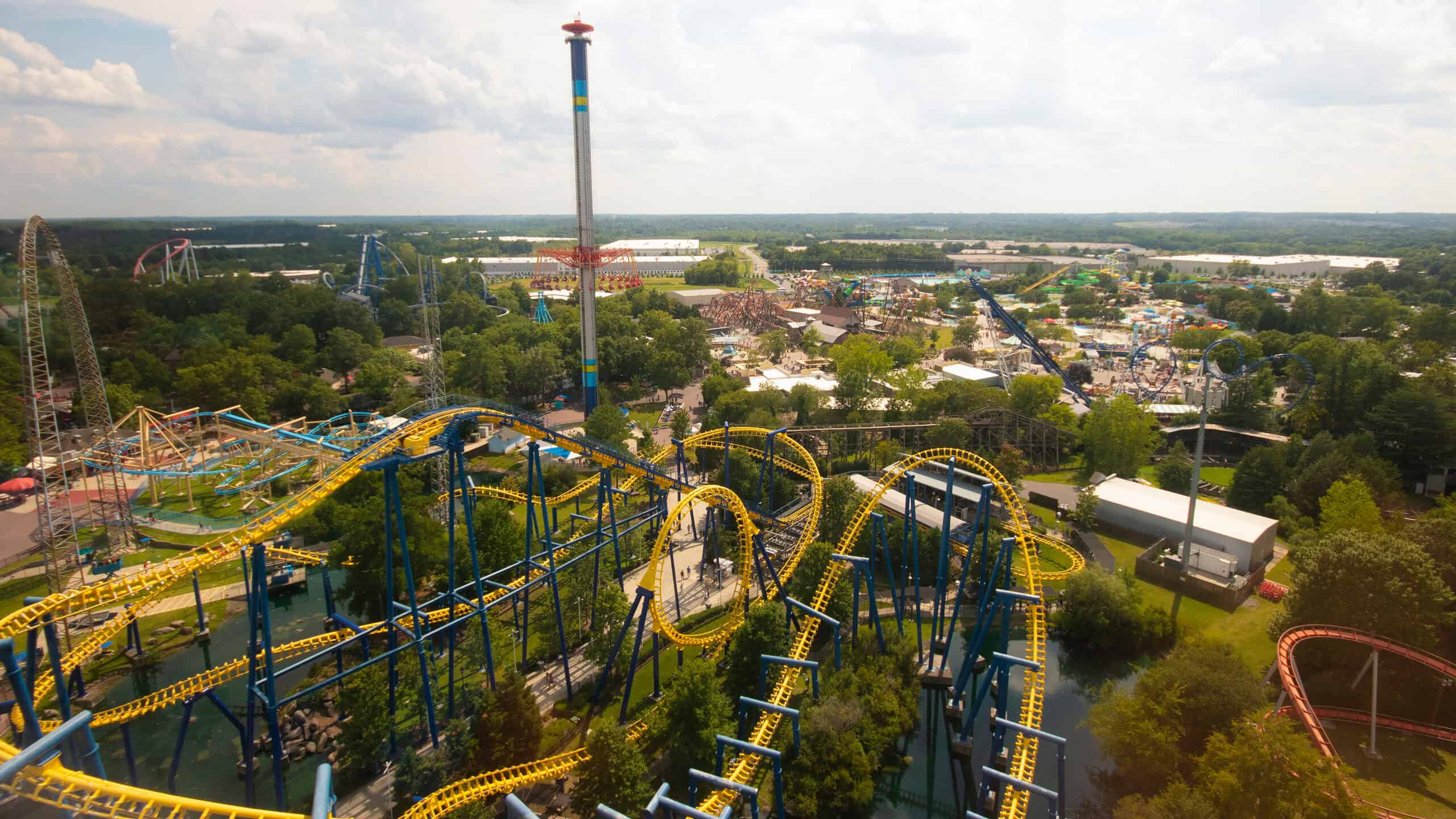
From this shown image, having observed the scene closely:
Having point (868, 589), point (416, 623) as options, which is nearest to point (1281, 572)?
point (868, 589)

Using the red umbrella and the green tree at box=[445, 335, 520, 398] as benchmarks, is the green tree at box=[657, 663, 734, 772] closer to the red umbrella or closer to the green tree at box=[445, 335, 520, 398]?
the red umbrella

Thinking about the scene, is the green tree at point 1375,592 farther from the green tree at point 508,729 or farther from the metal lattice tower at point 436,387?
the metal lattice tower at point 436,387

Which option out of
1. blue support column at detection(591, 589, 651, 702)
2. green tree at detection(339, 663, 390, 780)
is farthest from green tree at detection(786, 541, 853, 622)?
green tree at detection(339, 663, 390, 780)

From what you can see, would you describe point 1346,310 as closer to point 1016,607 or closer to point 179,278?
point 1016,607

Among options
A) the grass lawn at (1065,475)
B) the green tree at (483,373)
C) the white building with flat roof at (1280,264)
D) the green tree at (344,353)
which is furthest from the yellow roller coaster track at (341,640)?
the white building with flat roof at (1280,264)

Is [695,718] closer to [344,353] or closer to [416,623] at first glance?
[416,623]

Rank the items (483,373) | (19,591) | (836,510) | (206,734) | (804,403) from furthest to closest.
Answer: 1. (483,373)
2. (804,403)
3. (836,510)
4. (19,591)
5. (206,734)
